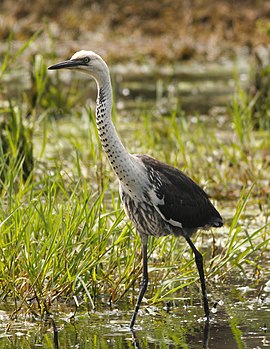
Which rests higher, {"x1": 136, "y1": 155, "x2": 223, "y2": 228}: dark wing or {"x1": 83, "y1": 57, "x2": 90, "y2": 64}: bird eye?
{"x1": 83, "y1": 57, "x2": 90, "y2": 64}: bird eye

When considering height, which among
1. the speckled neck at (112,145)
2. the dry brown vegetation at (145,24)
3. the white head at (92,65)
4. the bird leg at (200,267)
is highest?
the dry brown vegetation at (145,24)

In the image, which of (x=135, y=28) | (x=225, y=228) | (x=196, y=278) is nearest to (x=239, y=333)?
(x=196, y=278)

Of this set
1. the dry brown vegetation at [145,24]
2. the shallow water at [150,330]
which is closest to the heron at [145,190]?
the shallow water at [150,330]

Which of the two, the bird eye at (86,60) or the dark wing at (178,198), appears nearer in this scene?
the bird eye at (86,60)

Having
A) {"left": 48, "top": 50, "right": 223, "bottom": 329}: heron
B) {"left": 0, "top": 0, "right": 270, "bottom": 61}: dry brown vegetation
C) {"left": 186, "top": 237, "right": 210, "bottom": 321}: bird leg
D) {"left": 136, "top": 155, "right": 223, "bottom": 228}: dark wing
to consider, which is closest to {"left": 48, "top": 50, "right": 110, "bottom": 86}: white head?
{"left": 48, "top": 50, "right": 223, "bottom": 329}: heron

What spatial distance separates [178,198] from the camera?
6387 millimetres

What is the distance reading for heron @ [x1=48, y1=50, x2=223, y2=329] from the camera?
6.01 metres

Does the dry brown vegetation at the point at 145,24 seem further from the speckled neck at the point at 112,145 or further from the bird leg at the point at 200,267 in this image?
the speckled neck at the point at 112,145

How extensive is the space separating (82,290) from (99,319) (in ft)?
1.10

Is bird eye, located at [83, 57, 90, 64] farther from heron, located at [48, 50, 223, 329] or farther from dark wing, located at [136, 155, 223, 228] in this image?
dark wing, located at [136, 155, 223, 228]

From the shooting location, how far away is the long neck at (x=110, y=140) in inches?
235

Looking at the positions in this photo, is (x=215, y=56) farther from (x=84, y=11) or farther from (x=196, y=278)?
(x=196, y=278)

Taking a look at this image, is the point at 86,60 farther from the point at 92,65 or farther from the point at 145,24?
the point at 145,24

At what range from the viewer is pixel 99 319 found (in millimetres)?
6238
